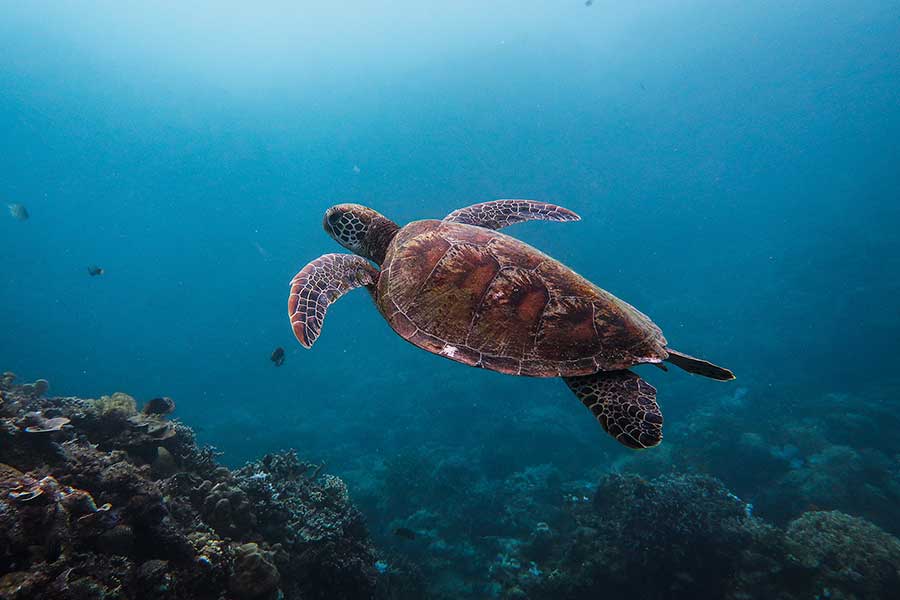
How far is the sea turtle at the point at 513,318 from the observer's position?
2.99m

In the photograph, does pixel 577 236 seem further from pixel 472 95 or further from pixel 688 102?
pixel 688 102

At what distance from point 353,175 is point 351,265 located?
9996 centimetres

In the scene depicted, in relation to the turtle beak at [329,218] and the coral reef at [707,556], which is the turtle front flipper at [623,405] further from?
the coral reef at [707,556]

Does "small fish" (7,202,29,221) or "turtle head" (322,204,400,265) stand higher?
"small fish" (7,202,29,221)

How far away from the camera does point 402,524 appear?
11594 mm

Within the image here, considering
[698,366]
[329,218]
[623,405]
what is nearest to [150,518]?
[329,218]

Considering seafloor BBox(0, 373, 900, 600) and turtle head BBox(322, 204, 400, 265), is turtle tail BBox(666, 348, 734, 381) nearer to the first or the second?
turtle head BBox(322, 204, 400, 265)

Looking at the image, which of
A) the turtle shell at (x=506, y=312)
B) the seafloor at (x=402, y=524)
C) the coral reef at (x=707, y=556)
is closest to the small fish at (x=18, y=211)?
the seafloor at (x=402, y=524)

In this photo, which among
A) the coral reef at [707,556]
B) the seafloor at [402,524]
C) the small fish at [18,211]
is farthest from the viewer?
the small fish at [18,211]

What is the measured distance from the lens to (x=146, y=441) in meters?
5.64

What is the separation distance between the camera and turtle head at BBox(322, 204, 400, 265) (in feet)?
16.2

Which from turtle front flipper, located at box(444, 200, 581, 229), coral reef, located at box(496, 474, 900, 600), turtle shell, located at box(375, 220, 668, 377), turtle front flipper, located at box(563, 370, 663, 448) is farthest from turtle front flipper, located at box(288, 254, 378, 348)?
coral reef, located at box(496, 474, 900, 600)

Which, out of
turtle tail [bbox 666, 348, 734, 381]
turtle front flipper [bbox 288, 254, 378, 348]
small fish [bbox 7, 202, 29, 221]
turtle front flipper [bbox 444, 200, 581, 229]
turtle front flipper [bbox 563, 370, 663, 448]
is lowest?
turtle front flipper [bbox 563, 370, 663, 448]

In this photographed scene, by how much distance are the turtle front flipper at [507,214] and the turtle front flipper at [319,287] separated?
5.61 ft
